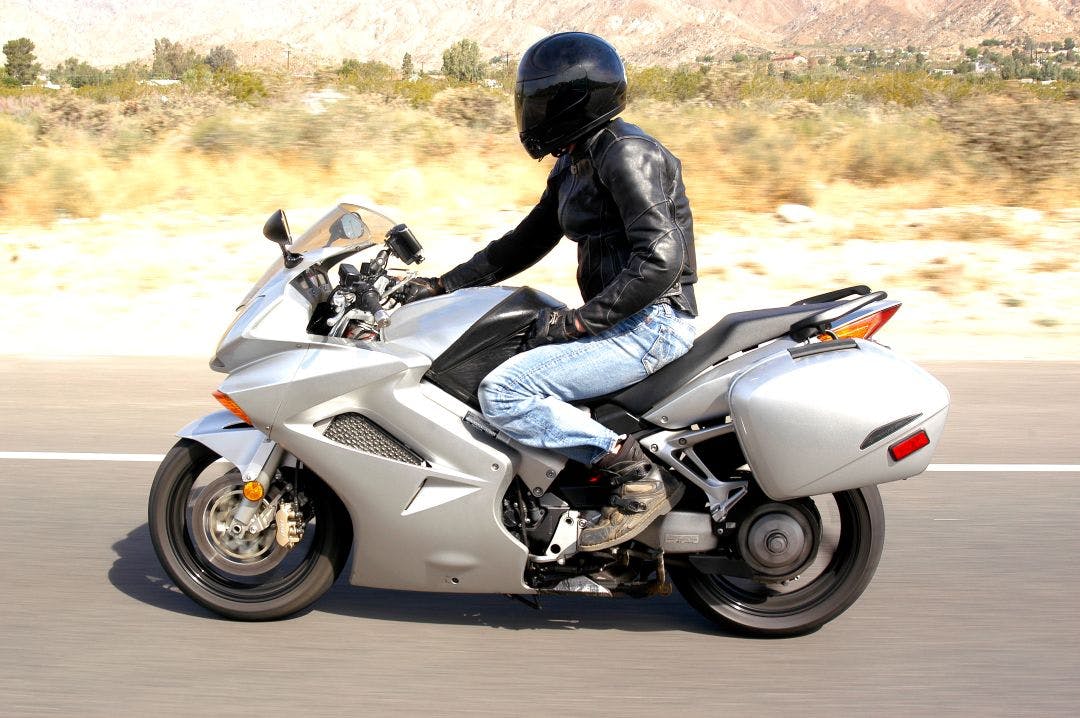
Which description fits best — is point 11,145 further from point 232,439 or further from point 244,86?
point 232,439

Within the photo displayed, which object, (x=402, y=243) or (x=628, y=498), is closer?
(x=628, y=498)

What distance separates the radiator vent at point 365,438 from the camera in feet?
13.1

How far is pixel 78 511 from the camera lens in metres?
5.48

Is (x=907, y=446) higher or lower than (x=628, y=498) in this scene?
higher

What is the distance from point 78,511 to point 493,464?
8.01 feet

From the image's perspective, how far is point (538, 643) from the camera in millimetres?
4105

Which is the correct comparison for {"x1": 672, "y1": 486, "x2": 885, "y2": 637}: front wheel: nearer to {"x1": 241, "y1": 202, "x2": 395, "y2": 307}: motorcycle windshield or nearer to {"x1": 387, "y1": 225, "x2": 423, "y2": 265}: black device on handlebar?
{"x1": 387, "y1": 225, "x2": 423, "y2": 265}: black device on handlebar

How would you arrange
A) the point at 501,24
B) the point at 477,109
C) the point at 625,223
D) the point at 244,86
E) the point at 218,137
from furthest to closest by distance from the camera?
the point at 501,24, the point at 244,86, the point at 477,109, the point at 218,137, the point at 625,223

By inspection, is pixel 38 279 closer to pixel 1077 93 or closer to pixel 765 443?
pixel 765 443

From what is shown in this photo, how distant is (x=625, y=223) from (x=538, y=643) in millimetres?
1404

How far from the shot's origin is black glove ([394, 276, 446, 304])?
4.21 m

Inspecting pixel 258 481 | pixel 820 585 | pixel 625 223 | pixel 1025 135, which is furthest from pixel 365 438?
pixel 1025 135

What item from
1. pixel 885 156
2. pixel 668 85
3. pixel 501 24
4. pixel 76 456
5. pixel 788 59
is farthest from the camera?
pixel 501 24

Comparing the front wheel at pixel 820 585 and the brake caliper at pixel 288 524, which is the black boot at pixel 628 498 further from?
the brake caliper at pixel 288 524
